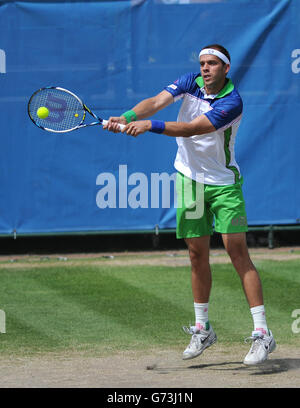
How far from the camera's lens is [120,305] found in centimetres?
755

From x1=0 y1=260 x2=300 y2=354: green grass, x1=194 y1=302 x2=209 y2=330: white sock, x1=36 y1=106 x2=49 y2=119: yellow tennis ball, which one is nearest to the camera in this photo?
x1=194 y1=302 x2=209 y2=330: white sock

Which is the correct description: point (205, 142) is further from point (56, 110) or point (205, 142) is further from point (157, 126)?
point (56, 110)

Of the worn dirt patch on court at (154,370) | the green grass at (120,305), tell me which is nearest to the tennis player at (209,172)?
the worn dirt patch on court at (154,370)

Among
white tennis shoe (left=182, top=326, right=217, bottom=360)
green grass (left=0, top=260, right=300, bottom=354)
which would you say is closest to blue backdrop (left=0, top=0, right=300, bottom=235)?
green grass (left=0, top=260, right=300, bottom=354)

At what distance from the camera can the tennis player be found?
5.74 meters

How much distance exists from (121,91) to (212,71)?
3751mm

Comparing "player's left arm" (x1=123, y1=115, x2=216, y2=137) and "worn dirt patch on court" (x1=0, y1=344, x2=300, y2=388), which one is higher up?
"player's left arm" (x1=123, y1=115, x2=216, y2=137)

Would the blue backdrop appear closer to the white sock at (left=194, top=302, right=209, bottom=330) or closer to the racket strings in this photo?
the racket strings

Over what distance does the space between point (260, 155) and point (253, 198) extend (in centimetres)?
45

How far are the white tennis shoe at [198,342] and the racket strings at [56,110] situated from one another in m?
1.64
